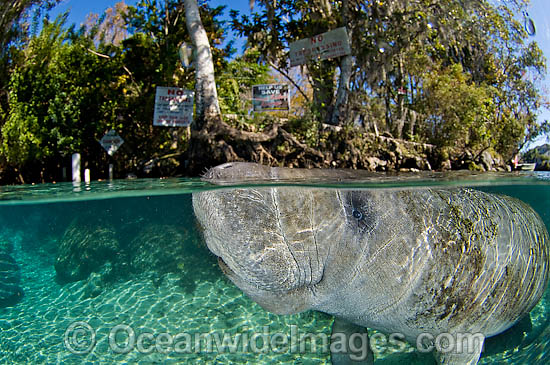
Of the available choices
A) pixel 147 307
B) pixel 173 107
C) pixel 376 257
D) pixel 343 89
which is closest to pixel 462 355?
pixel 376 257

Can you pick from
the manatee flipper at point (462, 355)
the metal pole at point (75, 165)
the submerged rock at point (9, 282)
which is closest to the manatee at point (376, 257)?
the manatee flipper at point (462, 355)

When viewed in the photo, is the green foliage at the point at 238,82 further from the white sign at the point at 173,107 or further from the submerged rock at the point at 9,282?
the submerged rock at the point at 9,282

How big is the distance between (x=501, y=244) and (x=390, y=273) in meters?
1.23

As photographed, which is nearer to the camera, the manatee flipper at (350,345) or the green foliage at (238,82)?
the manatee flipper at (350,345)

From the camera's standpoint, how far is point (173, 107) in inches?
415

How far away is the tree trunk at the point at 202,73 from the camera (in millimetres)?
9820

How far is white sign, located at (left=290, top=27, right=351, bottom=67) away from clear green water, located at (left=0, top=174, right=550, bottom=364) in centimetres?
670

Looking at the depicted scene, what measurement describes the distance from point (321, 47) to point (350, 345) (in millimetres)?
11064

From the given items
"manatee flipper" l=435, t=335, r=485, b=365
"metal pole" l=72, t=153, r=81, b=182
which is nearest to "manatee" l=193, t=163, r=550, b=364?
"manatee flipper" l=435, t=335, r=485, b=365

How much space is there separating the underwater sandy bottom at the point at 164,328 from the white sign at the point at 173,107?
593 centimetres

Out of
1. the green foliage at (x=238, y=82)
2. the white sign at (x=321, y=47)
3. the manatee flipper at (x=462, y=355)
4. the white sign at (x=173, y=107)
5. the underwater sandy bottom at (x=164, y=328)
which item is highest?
the white sign at (x=321, y=47)

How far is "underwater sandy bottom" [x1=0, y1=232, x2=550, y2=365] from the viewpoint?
386cm

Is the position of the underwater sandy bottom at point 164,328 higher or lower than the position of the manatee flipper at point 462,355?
lower

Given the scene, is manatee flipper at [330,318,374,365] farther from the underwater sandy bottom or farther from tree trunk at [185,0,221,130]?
tree trunk at [185,0,221,130]
